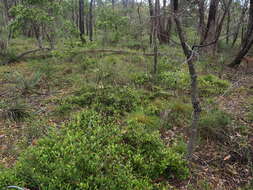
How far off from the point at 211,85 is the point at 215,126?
2.28 metres

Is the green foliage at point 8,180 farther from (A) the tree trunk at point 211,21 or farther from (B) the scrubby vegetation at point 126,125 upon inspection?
(A) the tree trunk at point 211,21

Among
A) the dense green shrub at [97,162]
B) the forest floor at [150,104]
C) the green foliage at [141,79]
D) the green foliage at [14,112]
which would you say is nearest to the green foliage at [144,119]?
the forest floor at [150,104]

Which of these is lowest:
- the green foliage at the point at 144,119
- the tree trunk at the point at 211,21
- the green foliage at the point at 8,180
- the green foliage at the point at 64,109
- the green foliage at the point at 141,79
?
the green foliage at the point at 8,180

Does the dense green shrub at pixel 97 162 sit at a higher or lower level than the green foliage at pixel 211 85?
Answer: lower

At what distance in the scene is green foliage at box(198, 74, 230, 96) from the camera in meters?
4.88

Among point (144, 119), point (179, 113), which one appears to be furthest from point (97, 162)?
point (179, 113)

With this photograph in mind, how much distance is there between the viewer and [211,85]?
5176 millimetres

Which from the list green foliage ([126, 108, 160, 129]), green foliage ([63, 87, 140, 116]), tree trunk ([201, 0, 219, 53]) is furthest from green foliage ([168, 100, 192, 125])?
tree trunk ([201, 0, 219, 53])

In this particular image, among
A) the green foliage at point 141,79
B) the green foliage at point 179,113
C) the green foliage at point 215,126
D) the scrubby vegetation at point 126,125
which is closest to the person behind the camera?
the scrubby vegetation at point 126,125

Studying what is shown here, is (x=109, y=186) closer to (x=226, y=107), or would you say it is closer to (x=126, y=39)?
(x=226, y=107)

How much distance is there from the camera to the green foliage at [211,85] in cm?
488

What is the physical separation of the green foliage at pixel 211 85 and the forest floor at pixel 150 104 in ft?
0.10

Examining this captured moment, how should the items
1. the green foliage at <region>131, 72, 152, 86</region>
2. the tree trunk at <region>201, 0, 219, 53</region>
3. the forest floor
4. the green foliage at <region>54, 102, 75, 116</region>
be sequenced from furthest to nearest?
the tree trunk at <region>201, 0, 219, 53</region> → the green foliage at <region>131, 72, 152, 86</region> → the green foliage at <region>54, 102, 75, 116</region> → the forest floor

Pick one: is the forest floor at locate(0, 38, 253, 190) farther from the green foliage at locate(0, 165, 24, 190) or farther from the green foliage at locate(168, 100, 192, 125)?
the green foliage at locate(0, 165, 24, 190)
